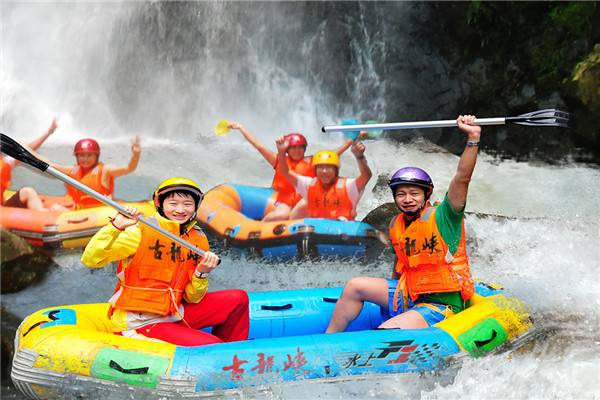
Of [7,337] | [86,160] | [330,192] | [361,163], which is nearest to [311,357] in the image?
[361,163]

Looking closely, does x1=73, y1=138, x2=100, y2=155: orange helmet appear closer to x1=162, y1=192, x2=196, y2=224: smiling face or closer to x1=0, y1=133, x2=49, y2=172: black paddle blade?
x1=162, y1=192, x2=196, y2=224: smiling face

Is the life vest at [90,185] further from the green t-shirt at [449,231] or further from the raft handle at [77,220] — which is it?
the green t-shirt at [449,231]

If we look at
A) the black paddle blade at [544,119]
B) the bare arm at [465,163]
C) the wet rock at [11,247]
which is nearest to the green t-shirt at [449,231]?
the bare arm at [465,163]

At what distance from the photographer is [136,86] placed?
1368 cm

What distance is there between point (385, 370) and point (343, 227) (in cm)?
277

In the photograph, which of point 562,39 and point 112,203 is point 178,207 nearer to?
point 112,203

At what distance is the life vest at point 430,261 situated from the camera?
4.13 metres

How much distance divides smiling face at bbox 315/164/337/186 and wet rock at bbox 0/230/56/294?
9.23 feet

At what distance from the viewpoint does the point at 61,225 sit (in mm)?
6711

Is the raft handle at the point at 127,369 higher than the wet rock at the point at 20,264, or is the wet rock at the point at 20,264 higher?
the wet rock at the point at 20,264

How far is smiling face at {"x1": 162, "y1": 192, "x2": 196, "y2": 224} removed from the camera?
3824 mm

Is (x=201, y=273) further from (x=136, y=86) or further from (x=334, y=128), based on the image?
(x=136, y=86)

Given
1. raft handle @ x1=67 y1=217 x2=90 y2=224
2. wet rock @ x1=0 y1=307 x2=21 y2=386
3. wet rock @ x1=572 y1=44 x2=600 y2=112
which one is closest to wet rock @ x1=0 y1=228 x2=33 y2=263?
raft handle @ x1=67 y1=217 x2=90 y2=224

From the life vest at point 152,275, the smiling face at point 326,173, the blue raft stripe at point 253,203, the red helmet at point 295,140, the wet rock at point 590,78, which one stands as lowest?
the life vest at point 152,275
